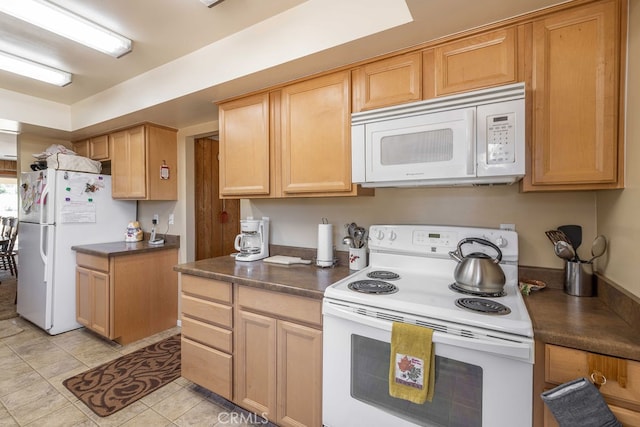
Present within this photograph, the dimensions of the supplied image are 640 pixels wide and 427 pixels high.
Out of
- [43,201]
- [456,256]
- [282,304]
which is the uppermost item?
[43,201]

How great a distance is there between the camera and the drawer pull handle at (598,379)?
3.03ft

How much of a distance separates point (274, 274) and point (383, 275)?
0.66 meters

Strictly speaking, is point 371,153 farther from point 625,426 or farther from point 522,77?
point 625,426

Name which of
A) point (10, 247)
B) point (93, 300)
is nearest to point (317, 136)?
point (93, 300)

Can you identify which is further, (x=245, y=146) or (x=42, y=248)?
(x=42, y=248)

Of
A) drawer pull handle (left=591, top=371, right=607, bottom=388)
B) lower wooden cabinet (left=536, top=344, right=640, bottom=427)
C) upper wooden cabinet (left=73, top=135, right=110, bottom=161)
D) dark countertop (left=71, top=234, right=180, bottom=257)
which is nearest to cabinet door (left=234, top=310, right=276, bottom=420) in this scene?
lower wooden cabinet (left=536, top=344, right=640, bottom=427)

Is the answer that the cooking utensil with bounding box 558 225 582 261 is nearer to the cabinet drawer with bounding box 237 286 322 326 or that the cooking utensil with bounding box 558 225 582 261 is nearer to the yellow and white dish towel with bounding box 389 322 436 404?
the yellow and white dish towel with bounding box 389 322 436 404

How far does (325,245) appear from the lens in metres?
1.95

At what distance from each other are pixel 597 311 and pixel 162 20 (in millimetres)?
2679

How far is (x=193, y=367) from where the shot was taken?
76.5 inches

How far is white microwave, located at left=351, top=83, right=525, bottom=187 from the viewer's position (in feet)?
4.08

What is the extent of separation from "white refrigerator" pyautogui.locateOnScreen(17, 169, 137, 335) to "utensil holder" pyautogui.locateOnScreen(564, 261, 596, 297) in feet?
13.2

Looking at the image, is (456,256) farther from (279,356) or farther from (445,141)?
(279,356)

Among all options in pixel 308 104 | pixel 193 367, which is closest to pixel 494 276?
pixel 308 104
